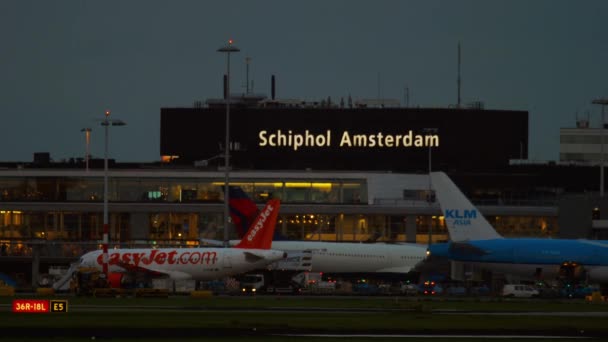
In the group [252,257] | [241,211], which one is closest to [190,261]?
[252,257]

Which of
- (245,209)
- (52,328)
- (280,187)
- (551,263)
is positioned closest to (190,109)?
(280,187)

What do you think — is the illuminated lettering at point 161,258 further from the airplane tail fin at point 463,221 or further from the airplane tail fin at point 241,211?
the airplane tail fin at point 241,211

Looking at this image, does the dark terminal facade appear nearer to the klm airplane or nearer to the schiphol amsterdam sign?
the schiphol amsterdam sign

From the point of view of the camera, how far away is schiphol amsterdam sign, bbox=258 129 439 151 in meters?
191

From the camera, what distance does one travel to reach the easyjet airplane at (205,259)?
389 feet

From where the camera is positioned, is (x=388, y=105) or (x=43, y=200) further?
(x=388, y=105)

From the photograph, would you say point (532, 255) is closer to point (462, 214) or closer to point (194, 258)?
point (462, 214)

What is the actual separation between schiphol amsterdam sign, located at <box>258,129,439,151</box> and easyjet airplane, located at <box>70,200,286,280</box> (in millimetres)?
67419

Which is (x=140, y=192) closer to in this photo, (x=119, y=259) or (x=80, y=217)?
(x=80, y=217)

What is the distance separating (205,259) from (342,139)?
7511 cm

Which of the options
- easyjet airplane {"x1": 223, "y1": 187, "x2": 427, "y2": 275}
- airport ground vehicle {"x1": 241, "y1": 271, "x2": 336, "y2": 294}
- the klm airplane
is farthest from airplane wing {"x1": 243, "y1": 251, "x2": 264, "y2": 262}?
easyjet airplane {"x1": 223, "y1": 187, "x2": 427, "y2": 275}

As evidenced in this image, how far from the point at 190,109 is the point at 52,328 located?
13268 cm

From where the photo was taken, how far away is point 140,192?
167m

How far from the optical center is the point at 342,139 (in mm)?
192500
